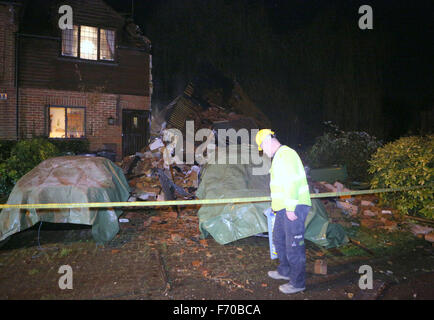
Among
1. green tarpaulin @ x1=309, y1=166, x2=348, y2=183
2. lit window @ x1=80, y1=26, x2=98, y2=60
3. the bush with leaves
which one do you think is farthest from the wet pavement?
lit window @ x1=80, y1=26, x2=98, y2=60

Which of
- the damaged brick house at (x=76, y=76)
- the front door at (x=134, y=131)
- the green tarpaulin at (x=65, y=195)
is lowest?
the green tarpaulin at (x=65, y=195)

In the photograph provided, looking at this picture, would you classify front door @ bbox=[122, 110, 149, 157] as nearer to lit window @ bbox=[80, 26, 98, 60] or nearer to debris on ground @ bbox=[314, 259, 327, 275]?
lit window @ bbox=[80, 26, 98, 60]

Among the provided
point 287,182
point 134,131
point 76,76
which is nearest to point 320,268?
point 287,182

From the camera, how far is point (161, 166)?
1042cm

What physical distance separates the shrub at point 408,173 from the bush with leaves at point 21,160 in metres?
9.06

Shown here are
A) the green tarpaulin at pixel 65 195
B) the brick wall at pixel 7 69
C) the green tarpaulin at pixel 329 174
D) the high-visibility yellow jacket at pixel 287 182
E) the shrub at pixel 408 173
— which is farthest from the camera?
the brick wall at pixel 7 69

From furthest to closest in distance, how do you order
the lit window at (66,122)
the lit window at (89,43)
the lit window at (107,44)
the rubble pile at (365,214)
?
1. the lit window at (107,44)
2. the lit window at (89,43)
3. the lit window at (66,122)
4. the rubble pile at (365,214)

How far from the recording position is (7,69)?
1156cm

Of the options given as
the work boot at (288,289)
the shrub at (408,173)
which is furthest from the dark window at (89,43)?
the work boot at (288,289)

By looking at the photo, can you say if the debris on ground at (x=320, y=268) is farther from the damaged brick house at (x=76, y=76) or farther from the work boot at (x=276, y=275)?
the damaged brick house at (x=76, y=76)

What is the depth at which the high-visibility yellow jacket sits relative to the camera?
3498 mm

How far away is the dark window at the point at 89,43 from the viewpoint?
12570 mm
